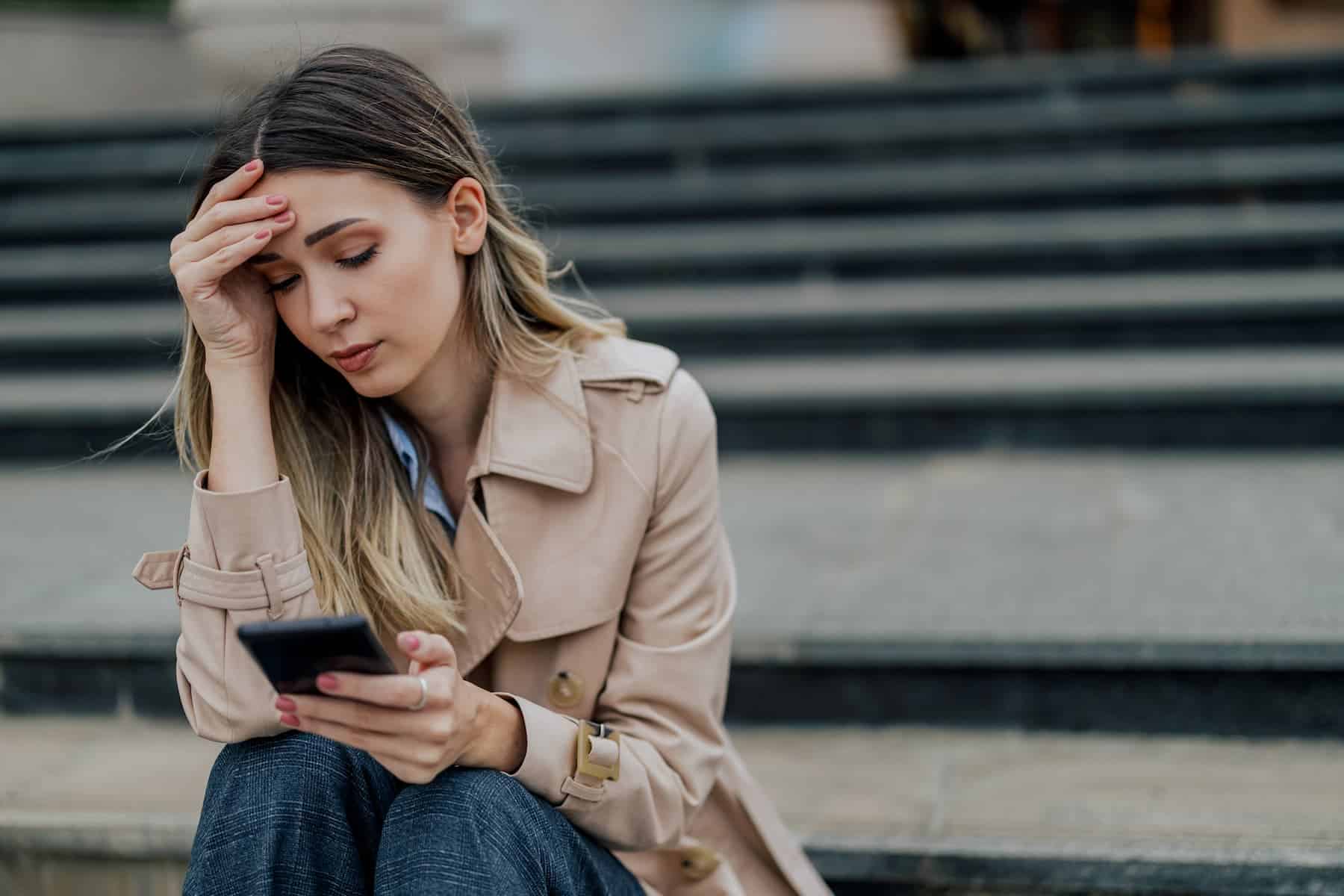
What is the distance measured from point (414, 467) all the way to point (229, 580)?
1.06 feet

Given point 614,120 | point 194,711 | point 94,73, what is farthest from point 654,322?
point 94,73

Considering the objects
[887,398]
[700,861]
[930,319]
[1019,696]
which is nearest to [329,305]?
[700,861]

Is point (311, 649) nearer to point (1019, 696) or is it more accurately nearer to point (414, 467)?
point (414, 467)

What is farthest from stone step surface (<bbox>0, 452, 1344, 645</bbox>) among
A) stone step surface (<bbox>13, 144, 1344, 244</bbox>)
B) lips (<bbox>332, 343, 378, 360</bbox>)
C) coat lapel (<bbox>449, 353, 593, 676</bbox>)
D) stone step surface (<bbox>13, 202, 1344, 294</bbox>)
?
stone step surface (<bbox>13, 144, 1344, 244</bbox>)

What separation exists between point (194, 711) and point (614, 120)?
4.45 metres

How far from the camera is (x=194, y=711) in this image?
6.12ft

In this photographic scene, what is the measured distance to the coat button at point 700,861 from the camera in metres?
1.98

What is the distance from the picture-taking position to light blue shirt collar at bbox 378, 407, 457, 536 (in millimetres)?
2066

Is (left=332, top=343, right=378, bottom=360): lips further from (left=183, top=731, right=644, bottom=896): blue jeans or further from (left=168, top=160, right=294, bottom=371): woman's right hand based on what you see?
(left=183, top=731, right=644, bottom=896): blue jeans

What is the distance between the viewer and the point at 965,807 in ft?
7.86

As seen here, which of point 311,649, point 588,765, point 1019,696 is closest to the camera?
point 311,649

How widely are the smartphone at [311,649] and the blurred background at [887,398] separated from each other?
90 centimetres

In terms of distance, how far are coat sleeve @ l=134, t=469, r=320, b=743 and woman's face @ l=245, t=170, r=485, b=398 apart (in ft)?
0.69

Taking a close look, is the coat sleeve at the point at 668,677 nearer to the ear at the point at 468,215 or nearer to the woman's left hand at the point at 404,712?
the woman's left hand at the point at 404,712
